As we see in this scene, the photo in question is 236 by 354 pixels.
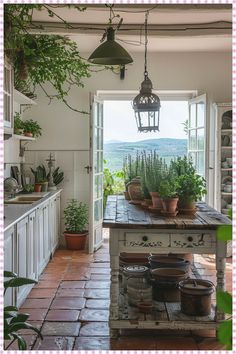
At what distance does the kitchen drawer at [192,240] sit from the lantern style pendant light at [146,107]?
126 cm

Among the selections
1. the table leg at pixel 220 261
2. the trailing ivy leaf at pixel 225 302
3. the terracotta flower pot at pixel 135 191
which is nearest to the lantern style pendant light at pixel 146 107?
the terracotta flower pot at pixel 135 191

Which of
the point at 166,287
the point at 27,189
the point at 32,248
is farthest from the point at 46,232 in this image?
the point at 166,287

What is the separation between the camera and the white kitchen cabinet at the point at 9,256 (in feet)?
11.1

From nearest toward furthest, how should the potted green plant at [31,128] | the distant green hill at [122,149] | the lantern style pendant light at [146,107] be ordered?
the lantern style pendant light at [146,107], the potted green plant at [31,128], the distant green hill at [122,149]

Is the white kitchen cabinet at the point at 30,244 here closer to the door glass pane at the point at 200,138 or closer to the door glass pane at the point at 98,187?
the door glass pane at the point at 98,187

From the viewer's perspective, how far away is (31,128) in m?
6.30

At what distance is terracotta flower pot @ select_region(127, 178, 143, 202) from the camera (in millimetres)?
4520

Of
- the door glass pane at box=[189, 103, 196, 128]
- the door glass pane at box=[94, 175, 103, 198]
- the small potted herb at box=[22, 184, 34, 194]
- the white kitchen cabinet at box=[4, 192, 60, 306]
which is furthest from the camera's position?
the door glass pane at box=[189, 103, 196, 128]

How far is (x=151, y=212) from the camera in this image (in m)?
3.89

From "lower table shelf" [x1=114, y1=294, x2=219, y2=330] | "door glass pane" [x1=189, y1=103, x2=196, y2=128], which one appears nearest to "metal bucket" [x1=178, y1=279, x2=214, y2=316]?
"lower table shelf" [x1=114, y1=294, x2=219, y2=330]

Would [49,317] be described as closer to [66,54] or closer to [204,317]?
[204,317]

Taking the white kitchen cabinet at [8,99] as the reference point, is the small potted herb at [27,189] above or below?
below

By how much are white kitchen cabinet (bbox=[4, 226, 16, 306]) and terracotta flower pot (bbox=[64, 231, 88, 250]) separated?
289 cm

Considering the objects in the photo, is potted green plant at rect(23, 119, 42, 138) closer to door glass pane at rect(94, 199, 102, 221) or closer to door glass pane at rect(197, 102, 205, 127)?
door glass pane at rect(94, 199, 102, 221)
